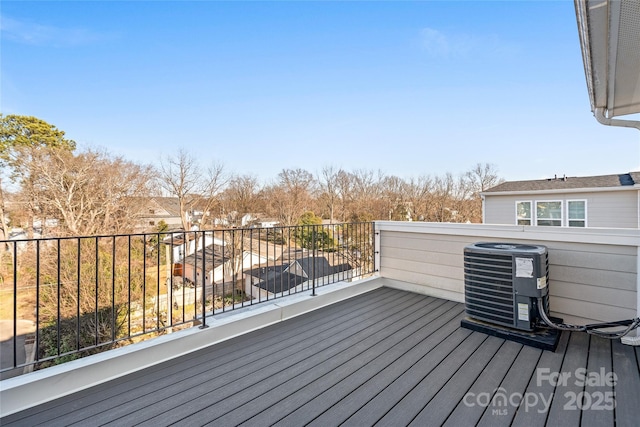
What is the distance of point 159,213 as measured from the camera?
50.3ft

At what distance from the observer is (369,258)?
3883 millimetres

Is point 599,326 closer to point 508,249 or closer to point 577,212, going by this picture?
point 508,249

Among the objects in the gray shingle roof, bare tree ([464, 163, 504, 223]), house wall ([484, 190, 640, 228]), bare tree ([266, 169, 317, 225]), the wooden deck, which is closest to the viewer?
the wooden deck

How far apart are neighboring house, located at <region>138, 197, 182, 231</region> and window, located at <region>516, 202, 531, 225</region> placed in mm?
15757

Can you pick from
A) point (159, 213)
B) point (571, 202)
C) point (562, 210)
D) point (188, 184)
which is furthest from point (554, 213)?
point (159, 213)

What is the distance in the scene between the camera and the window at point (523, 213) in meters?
10.1

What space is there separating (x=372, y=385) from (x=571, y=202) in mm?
11314

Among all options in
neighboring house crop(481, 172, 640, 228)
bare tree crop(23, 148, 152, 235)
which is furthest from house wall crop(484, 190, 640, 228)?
bare tree crop(23, 148, 152, 235)

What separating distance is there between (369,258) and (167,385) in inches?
110

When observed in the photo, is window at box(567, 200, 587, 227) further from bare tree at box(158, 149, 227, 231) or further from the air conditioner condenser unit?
bare tree at box(158, 149, 227, 231)

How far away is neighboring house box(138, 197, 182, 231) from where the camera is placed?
43.3ft

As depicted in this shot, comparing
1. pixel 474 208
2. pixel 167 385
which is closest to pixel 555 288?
pixel 167 385

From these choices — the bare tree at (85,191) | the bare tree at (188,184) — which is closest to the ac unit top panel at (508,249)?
the bare tree at (85,191)

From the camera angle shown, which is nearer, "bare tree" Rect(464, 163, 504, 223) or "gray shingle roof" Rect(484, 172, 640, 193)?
"gray shingle roof" Rect(484, 172, 640, 193)
